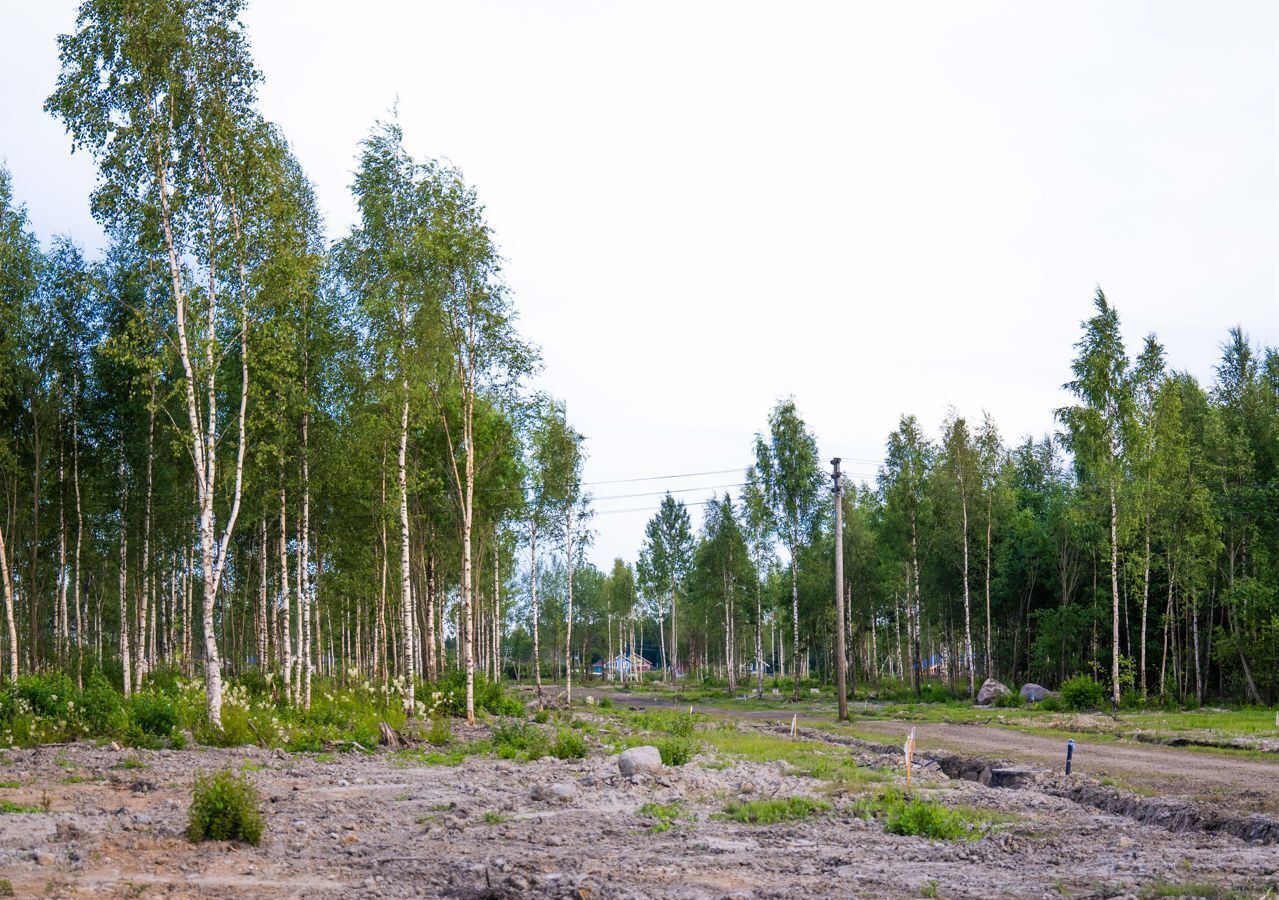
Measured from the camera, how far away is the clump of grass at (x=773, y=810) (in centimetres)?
1223

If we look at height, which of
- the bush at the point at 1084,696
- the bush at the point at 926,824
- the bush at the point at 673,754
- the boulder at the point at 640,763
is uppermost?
the bush at the point at 926,824

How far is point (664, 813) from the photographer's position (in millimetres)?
12547

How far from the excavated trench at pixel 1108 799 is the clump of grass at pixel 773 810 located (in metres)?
4.52

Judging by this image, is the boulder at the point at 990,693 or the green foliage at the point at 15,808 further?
the boulder at the point at 990,693

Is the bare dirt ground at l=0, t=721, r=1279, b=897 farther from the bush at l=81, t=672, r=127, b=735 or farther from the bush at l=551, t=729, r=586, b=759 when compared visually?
the bush at l=551, t=729, r=586, b=759

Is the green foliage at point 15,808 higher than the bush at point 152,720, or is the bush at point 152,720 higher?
the green foliage at point 15,808

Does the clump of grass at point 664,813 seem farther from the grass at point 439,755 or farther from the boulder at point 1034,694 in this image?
the boulder at point 1034,694

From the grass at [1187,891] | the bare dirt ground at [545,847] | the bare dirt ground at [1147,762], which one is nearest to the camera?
the grass at [1187,891]

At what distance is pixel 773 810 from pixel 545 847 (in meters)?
3.63

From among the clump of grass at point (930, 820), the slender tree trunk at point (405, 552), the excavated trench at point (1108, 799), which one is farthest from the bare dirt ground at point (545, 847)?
the slender tree trunk at point (405, 552)

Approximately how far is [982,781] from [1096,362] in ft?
82.4

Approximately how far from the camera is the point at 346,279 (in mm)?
27406

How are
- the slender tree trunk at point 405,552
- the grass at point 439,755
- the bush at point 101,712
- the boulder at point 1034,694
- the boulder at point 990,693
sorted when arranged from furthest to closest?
the boulder at point 990,693 → the boulder at point 1034,694 → the slender tree trunk at point 405,552 → the bush at point 101,712 → the grass at point 439,755

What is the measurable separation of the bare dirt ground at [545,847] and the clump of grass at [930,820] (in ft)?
0.91
